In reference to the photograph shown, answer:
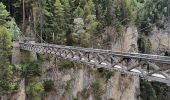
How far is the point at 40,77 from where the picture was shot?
30.1 metres

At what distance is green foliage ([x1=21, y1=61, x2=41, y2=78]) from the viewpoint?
2842cm

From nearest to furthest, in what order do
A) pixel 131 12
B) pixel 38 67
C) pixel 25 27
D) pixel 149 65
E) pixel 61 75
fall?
pixel 149 65 < pixel 38 67 < pixel 61 75 < pixel 25 27 < pixel 131 12

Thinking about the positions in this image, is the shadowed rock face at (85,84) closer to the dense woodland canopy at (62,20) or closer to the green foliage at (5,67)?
the dense woodland canopy at (62,20)

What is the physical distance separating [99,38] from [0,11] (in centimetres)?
1314

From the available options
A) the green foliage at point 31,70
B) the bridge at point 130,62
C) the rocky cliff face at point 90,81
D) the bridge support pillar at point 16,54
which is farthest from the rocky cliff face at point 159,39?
the bridge at point 130,62

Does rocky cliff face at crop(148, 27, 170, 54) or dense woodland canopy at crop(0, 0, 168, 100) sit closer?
dense woodland canopy at crop(0, 0, 168, 100)

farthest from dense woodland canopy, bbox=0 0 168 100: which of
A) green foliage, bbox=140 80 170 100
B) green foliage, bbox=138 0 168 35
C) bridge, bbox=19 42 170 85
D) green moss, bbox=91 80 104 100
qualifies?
bridge, bbox=19 42 170 85

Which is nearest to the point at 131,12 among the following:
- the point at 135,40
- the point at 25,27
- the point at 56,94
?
the point at 135,40

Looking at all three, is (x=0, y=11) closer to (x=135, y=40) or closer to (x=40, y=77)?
(x=40, y=77)

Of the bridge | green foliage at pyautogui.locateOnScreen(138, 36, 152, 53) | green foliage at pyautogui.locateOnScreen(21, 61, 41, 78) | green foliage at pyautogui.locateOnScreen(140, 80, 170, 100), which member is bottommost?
green foliage at pyautogui.locateOnScreen(140, 80, 170, 100)

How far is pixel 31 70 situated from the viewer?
28859 mm

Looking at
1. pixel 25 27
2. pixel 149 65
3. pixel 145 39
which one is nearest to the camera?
pixel 149 65

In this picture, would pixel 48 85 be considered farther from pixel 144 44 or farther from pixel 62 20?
pixel 144 44

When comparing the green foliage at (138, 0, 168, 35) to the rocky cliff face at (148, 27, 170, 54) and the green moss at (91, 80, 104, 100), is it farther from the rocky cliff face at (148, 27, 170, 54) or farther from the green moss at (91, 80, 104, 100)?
the green moss at (91, 80, 104, 100)
